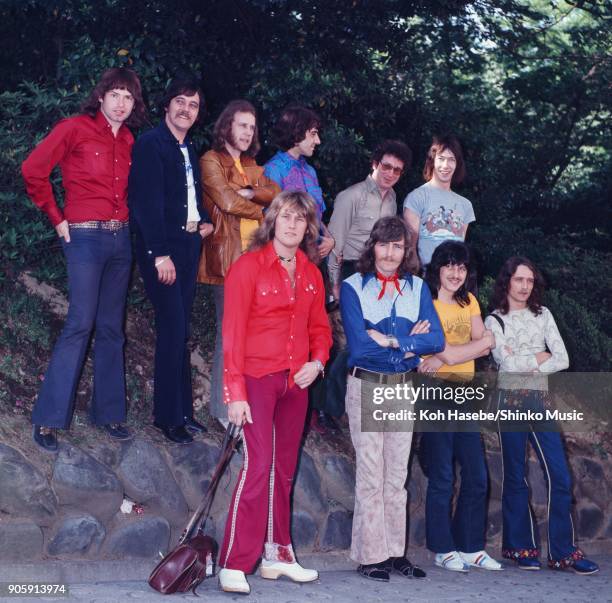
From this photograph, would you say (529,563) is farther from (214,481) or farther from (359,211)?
(359,211)

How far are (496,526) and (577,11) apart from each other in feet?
33.7

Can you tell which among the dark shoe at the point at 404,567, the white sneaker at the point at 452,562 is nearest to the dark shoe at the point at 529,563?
the white sneaker at the point at 452,562

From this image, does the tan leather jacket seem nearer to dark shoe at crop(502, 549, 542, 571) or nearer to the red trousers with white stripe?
the red trousers with white stripe

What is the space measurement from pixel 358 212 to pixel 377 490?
2.18 m

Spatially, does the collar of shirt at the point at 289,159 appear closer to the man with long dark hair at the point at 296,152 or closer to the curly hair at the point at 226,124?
the man with long dark hair at the point at 296,152

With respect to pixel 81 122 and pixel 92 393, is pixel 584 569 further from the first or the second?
pixel 81 122

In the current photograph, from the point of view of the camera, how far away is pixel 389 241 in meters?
5.92

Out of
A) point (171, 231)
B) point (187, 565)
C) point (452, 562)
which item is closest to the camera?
point (187, 565)

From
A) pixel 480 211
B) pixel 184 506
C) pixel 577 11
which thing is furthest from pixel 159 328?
pixel 577 11

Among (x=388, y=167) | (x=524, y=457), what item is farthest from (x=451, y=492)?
(x=388, y=167)

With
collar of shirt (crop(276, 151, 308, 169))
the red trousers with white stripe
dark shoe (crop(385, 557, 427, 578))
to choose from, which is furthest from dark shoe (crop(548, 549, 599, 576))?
collar of shirt (crop(276, 151, 308, 169))

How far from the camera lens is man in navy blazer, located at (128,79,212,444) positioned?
5.90 m

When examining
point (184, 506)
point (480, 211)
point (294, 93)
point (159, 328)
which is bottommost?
point (184, 506)

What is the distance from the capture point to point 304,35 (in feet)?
29.0
